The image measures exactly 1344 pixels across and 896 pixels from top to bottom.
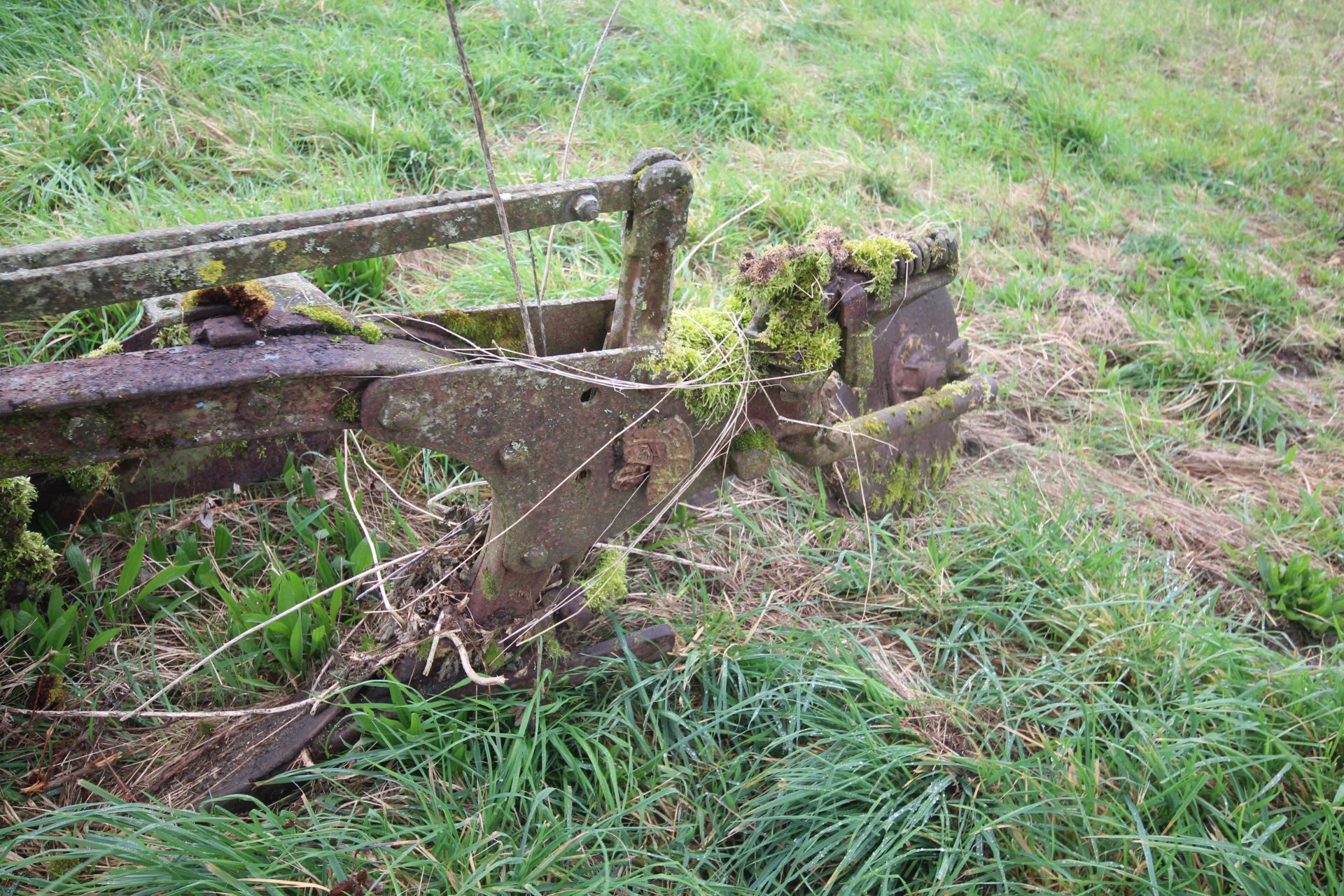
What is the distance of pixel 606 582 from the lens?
236 cm

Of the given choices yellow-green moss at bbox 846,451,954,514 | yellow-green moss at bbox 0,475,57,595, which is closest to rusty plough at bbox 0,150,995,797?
yellow-green moss at bbox 0,475,57,595

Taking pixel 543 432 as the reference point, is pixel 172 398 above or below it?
above

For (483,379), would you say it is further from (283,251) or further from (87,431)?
(87,431)

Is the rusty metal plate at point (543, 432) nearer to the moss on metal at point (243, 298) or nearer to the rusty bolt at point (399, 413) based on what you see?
the rusty bolt at point (399, 413)

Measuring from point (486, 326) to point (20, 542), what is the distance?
126 cm

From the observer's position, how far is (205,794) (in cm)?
198

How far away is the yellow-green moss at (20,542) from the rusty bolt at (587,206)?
57.1 inches

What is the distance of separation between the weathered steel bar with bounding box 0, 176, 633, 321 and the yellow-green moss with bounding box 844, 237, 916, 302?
74cm

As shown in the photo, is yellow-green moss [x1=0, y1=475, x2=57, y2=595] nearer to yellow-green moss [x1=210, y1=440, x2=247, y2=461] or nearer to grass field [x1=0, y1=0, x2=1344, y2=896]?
grass field [x1=0, y1=0, x2=1344, y2=896]

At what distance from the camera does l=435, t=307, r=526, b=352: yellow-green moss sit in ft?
7.23

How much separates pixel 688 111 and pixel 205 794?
3.88 meters

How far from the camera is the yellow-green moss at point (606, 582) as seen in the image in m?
2.35

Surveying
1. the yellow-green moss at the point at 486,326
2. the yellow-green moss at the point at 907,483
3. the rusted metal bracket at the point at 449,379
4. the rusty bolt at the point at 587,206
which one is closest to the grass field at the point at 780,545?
the yellow-green moss at the point at 907,483

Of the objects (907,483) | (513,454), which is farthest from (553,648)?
(907,483)
